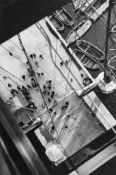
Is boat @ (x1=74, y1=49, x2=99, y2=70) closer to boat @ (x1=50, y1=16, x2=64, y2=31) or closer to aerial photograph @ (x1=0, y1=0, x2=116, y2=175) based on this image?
aerial photograph @ (x1=0, y1=0, x2=116, y2=175)

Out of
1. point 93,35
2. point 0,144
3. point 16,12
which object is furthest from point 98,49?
point 0,144

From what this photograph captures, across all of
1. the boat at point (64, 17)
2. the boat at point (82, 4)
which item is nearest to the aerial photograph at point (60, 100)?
the boat at point (64, 17)

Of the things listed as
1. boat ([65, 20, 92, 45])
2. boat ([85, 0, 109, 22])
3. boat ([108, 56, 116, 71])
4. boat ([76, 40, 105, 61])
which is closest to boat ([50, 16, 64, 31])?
boat ([65, 20, 92, 45])

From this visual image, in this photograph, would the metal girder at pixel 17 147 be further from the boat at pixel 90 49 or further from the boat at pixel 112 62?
the boat at pixel 90 49

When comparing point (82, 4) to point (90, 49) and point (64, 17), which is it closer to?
point (64, 17)

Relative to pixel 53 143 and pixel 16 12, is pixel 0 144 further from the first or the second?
pixel 53 143
